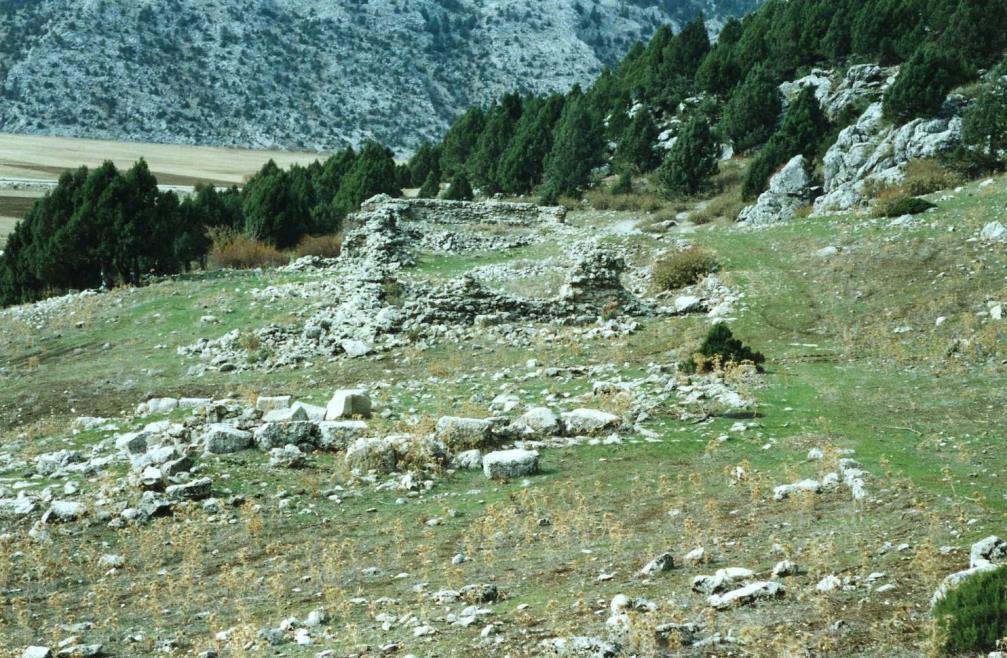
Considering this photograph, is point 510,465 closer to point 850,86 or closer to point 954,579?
point 954,579

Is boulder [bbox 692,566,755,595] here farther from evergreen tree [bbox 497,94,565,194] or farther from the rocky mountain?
the rocky mountain

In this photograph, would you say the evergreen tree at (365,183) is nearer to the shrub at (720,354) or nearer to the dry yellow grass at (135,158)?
the dry yellow grass at (135,158)

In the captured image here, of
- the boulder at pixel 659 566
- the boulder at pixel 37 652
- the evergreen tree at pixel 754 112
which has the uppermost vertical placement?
the evergreen tree at pixel 754 112

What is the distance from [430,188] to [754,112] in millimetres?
23791

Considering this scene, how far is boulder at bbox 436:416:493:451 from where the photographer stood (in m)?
12.6

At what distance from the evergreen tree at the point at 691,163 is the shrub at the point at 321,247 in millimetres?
18982

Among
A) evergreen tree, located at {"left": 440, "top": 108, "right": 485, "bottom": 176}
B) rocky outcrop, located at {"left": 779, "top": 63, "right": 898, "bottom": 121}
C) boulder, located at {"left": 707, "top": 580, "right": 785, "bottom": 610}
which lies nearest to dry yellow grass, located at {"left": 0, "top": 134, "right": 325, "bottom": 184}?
evergreen tree, located at {"left": 440, "top": 108, "right": 485, "bottom": 176}

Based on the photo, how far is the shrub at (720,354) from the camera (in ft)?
54.9

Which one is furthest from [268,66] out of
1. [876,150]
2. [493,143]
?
[876,150]

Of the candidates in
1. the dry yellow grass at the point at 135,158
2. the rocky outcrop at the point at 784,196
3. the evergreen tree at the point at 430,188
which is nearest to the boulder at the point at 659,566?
the rocky outcrop at the point at 784,196

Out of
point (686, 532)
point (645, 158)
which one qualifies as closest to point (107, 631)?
point (686, 532)

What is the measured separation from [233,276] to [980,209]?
25.5 meters

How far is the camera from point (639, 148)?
58688 millimetres

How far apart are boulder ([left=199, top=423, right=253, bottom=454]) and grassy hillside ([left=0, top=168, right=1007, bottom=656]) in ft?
0.81
